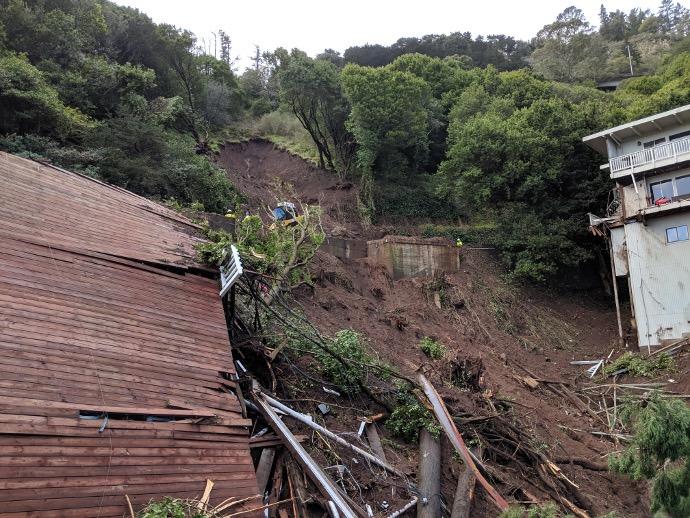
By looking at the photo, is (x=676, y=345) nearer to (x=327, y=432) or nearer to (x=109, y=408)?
(x=327, y=432)

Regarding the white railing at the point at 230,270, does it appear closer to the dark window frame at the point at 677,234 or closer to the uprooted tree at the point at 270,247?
the uprooted tree at the point at 270,247

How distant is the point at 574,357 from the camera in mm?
21109

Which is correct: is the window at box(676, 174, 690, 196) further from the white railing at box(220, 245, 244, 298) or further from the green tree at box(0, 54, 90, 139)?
the green tree at box(0, 54, 90, 139)

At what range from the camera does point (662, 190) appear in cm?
2139

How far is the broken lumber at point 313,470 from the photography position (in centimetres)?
663

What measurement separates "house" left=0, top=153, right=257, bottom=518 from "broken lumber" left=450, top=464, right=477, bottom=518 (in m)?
3.81

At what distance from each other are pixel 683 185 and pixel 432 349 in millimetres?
13063

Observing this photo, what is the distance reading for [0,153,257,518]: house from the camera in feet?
15.6

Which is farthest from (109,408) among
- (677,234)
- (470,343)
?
(677,234)

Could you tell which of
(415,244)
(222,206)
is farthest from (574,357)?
(222,206)

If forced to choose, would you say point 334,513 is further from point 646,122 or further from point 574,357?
point 646,122

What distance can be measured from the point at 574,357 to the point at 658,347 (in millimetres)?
3073

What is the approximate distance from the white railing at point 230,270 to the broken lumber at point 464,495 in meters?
5.12

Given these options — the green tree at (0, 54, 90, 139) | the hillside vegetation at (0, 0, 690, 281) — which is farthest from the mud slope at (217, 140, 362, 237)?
the green tree at (0, 54, 90, 139)
